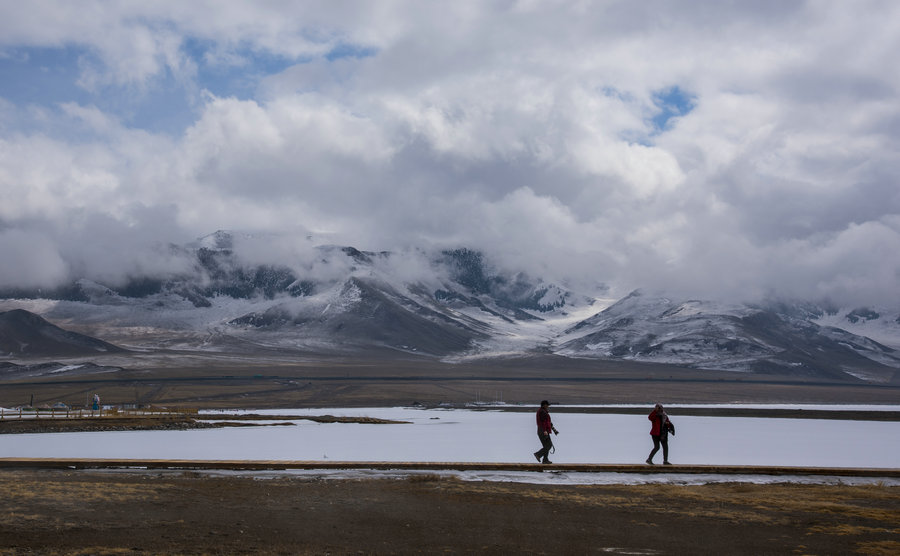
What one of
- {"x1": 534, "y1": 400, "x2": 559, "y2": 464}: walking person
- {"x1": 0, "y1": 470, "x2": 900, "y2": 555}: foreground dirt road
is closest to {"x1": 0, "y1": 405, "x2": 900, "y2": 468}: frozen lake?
{"x1": 534, "y1": 400, "x2": 559, "y2": 464}: walking person

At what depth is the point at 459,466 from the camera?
103ft

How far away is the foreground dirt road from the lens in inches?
663

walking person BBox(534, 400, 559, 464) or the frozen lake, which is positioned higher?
walking person BBox(534, 400, 559, 464)

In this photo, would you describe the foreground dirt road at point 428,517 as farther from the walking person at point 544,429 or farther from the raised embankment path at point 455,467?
the walking person at point 544,429

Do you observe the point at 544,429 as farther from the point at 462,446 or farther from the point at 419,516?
the point at 462,446

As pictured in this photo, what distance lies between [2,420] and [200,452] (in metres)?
35.9

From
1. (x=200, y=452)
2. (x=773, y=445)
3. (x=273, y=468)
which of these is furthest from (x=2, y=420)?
(x=773, y=445)

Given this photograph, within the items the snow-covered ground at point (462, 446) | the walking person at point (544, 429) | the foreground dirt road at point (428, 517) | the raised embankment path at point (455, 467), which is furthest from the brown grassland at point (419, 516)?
the walking person at point (544, 429)

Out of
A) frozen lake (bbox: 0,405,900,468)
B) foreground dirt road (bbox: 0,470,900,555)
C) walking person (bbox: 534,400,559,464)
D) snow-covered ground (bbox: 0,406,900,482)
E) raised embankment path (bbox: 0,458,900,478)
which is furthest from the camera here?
frozen lake (bbox: 0,405,900,468)

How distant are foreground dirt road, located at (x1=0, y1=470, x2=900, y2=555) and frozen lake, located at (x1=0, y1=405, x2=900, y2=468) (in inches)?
641

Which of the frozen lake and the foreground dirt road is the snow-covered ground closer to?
the frozen lake

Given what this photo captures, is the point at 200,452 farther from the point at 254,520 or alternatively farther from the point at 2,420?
the point at 2,420

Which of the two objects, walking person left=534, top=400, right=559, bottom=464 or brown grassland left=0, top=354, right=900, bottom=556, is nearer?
brown grassland left=0, top=354, right=900, bottom=556

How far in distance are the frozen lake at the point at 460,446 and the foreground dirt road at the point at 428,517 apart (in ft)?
53.4
